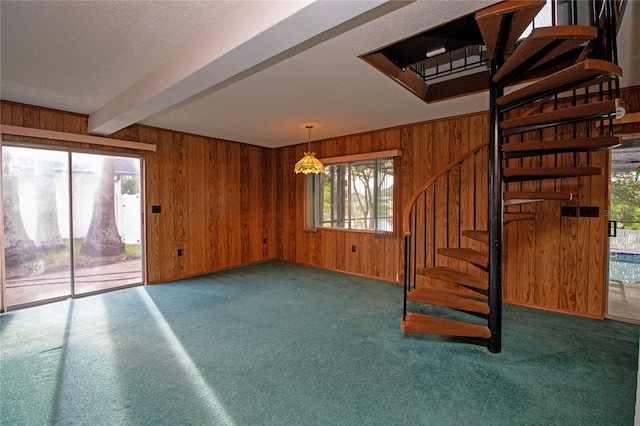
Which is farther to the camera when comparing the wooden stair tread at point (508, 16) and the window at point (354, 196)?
the window at point (354, 196)

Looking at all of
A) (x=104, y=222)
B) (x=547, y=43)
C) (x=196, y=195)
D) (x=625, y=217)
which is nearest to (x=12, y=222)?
(x=104, y=222)

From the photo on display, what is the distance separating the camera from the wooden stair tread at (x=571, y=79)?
1.72 m

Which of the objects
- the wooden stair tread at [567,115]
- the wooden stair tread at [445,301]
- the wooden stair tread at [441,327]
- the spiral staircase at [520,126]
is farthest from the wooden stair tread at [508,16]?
the wooden stair tread at [441,327]

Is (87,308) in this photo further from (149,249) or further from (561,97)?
(561,97)

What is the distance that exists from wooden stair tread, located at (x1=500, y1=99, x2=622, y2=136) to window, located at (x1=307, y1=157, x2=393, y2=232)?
2.30 meters

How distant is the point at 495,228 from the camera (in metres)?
2.47

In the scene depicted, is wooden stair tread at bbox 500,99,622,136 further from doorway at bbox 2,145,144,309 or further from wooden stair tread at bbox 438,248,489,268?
doorway at bbox 2,145,144,309

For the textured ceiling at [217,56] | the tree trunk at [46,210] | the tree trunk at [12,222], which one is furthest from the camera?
the tree trunk at [46,210]

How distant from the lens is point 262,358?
2.39 m

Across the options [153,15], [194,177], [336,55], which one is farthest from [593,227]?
[194,177]

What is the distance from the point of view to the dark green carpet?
1786 millimetres

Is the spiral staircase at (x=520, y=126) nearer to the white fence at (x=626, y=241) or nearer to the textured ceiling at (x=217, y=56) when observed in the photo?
the textured ceiling at (x=217, y=56)

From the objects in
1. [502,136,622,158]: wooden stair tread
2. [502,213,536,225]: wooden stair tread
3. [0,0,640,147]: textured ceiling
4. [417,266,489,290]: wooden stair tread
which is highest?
[0,0,640,147]: textured ceiling

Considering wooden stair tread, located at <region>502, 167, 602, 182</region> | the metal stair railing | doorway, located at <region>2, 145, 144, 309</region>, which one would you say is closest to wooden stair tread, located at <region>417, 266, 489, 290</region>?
the metal stair railing
